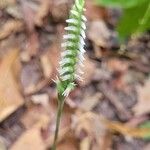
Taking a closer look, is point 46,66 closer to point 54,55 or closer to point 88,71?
point 54,55

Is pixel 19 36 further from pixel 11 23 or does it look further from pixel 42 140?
pixel 42 140

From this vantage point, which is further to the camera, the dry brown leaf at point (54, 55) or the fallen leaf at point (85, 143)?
Answer: the dry brown leaf at point (54, 55)

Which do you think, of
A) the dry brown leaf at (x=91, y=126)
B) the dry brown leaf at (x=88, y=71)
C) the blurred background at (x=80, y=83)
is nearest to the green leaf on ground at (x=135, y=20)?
the blurred background at (x=80, y=83)

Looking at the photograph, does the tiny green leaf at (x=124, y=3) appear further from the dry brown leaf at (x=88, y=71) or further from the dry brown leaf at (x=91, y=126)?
the dry brown leaf at (x=91, y=126)

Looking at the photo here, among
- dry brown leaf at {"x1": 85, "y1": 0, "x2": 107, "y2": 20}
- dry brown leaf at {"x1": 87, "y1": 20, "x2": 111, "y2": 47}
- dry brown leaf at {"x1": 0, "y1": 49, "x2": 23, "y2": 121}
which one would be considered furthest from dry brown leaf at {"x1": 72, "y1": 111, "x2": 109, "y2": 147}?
dry brown leaf at {"x1": 85, "y1": 0, "x2": 107, "y2": 20}

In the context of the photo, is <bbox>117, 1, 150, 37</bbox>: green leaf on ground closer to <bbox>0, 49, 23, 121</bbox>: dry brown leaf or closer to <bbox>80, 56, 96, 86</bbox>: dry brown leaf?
<bbox>80, 56, 96, 86</bbox>: dry brown leaf

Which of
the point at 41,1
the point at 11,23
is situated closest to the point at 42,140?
the point at 11,23

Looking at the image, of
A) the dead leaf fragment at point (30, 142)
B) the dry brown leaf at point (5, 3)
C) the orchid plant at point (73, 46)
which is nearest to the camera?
the orchid plant at point (73, 46)
